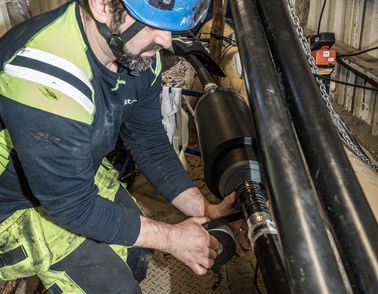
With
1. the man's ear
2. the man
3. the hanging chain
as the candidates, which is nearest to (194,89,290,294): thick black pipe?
the man

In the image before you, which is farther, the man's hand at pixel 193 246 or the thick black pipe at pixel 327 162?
the man's hand at pixel 193 246

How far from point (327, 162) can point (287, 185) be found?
0.08m

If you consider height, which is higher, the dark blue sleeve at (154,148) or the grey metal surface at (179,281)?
the dark blue sleeve at (154,148)

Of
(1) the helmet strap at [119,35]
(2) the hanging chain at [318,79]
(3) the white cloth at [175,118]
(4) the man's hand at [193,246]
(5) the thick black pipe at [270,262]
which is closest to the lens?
(5) the thick black pipe at [270,262]

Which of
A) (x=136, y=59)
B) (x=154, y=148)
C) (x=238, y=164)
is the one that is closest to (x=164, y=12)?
(x=136, y=59)

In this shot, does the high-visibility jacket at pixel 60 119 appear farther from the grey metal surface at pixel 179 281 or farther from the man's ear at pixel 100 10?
the grey metal surface at pixel 179 281

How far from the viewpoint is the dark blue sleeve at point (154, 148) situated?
1.53 metres

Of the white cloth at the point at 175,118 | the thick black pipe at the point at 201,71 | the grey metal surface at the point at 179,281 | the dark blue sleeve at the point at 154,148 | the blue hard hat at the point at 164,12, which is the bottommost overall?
the grey metal surface at the point at 179,281

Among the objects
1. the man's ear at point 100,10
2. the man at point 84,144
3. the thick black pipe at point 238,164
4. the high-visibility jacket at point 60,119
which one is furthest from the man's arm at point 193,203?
the man's ear at point 100,10

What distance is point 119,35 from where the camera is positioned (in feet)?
3.39

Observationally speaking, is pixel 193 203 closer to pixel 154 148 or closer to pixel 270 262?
pixel 154 148

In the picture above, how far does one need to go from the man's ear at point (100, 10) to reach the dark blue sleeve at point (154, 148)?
1.54 feet

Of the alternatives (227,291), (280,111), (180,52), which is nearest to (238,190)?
(280,111)

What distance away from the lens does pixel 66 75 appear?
3.15 feet
